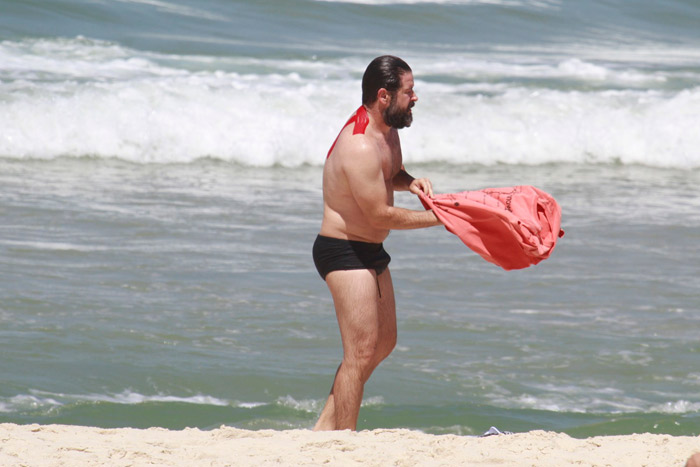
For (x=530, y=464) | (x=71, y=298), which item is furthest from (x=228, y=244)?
(x=530, y=464)

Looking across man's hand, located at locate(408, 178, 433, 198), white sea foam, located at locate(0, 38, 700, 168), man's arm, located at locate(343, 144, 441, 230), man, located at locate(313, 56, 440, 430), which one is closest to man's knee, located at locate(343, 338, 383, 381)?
man, located at locate(313, 56, 440, 430)

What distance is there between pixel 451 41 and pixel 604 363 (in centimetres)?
1726

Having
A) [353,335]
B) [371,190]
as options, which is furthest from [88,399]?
[371,190]

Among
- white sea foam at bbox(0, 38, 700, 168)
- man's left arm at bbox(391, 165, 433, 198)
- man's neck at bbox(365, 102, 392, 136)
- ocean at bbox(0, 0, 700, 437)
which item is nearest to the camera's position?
man's neck at bbox(365, 102, 392, 136)

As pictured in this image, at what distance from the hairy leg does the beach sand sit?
20cm

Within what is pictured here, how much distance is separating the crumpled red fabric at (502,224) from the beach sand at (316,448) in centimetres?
87

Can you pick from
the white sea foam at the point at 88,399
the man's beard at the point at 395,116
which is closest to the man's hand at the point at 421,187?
the man's beard at the point at 395,116

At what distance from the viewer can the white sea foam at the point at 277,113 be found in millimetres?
13883

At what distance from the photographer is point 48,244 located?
8453 millimetres

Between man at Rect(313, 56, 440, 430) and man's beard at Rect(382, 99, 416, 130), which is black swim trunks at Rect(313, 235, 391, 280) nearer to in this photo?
man at Rect(313, 56, 440, 430)

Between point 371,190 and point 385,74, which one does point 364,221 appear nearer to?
point 371,190

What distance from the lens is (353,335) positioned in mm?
4770

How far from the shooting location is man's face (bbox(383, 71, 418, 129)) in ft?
15.2

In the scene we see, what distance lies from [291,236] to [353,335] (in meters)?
4.47
